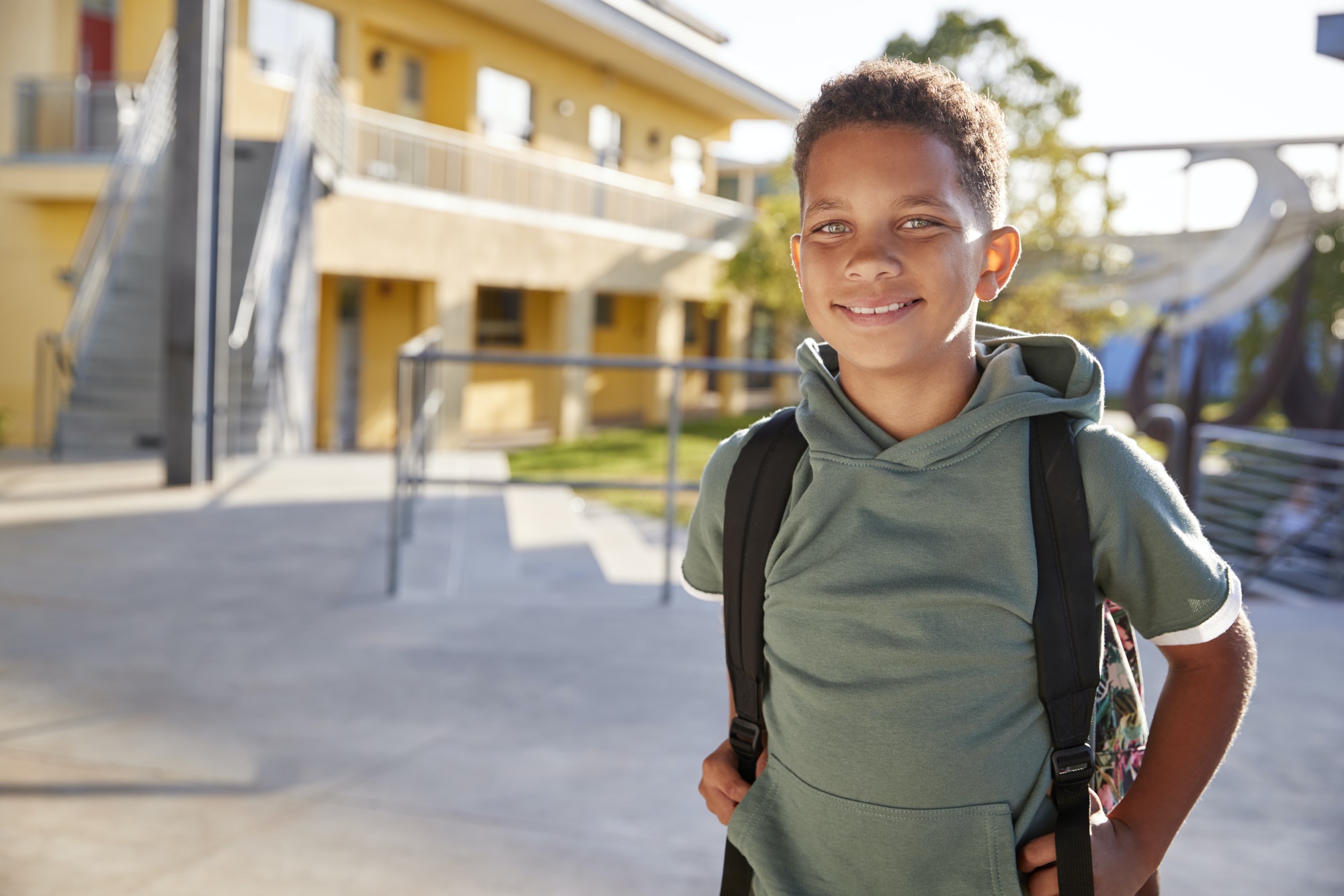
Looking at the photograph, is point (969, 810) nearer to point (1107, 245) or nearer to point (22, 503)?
point (22, 503)

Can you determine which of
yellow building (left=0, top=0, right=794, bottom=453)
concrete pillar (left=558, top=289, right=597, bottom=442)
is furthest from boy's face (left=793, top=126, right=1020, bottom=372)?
concrete pillar (left=558, top=289, right=597, bottom=442)

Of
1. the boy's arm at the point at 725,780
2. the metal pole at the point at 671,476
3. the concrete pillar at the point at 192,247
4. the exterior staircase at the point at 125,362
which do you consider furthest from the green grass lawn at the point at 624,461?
the boy's arm at the point at 725,780

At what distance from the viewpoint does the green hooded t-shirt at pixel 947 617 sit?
1.40 m

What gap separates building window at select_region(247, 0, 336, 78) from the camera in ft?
49.0

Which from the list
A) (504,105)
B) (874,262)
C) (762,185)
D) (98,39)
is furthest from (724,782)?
(762,185)

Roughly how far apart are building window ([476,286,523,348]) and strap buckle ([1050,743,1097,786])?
780 inches

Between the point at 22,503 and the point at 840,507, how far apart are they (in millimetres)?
7966

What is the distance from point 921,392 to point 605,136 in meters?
21.7

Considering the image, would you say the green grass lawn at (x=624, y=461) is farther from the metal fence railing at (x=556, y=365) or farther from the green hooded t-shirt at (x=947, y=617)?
the green hooded t-shirt at (x=947, y=617)

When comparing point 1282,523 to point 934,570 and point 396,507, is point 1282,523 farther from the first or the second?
point 934,570

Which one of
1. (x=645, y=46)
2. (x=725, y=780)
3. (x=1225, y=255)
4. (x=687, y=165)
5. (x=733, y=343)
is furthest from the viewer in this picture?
(x=733, y=343)

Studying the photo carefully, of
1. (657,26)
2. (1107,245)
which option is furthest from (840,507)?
(657,26)

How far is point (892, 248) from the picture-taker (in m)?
1.45

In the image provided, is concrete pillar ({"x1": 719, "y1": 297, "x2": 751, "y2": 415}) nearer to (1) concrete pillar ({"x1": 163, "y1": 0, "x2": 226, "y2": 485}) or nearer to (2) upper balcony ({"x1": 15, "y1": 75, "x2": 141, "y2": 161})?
(2) upper balcony ({"x1": 15, "y1": 75, "x2": 141, "y2": 161})
